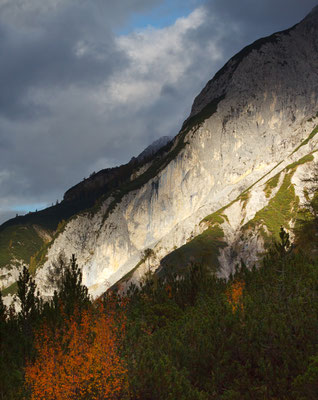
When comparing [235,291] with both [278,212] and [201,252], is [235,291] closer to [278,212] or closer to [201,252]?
[201,252]

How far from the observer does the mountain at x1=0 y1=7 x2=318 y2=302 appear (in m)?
104

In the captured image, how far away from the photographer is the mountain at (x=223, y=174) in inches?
4100

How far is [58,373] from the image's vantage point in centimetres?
1767

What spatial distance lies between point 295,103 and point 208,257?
244ft

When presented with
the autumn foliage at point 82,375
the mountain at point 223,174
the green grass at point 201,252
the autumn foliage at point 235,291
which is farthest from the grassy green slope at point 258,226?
the autumn foliage at point 82,375

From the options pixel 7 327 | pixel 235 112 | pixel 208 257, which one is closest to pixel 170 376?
pixel 7 327

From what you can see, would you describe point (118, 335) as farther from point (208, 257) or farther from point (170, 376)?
point (208, 257)

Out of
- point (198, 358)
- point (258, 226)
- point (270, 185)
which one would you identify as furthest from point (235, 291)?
point (270, 185)

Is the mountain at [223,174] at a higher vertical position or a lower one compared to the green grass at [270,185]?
higher

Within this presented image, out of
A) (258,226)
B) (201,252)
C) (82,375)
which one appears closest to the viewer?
(82,375)

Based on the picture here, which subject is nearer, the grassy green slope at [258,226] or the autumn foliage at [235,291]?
the autumn foliage at [235,291]

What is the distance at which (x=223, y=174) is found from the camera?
4919 inches

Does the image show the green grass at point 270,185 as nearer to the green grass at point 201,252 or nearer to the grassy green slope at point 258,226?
the grassy green slope at point 258,226

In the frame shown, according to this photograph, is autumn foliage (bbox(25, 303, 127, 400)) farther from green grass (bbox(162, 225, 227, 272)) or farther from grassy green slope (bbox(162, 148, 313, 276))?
grassy green slope (bbox(162, 148, 313, 276))
